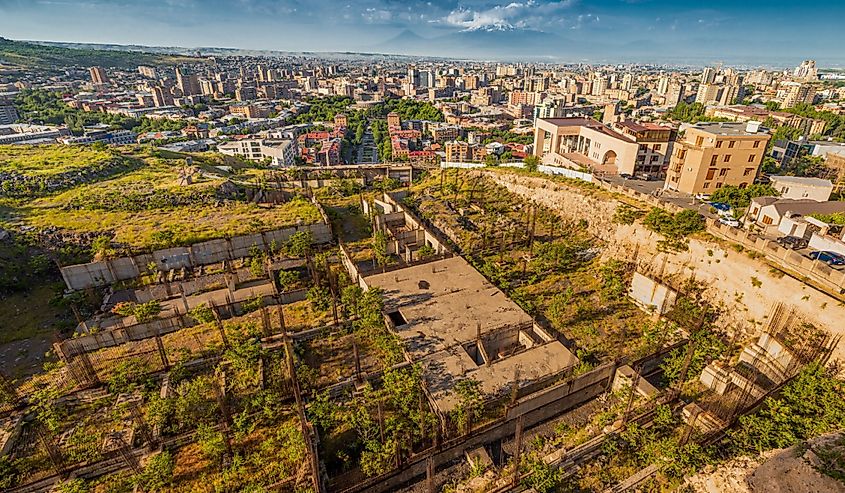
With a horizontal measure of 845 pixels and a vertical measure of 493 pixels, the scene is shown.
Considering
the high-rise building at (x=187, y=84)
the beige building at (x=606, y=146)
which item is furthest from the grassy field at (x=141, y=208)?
the high-rise building at (x=187, y=84)

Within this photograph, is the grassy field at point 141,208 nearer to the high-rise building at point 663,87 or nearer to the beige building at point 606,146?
the beige building at point 606,146

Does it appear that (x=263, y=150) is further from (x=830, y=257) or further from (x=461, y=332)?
(x=830, y=257)

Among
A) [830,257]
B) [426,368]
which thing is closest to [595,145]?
[830,257]

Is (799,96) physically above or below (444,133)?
above

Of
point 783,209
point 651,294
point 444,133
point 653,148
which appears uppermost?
point 653,148

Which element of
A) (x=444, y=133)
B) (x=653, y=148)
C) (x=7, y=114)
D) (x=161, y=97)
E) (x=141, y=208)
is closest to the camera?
(x=141, y=208)

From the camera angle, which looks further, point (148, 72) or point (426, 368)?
point (148, 72)
